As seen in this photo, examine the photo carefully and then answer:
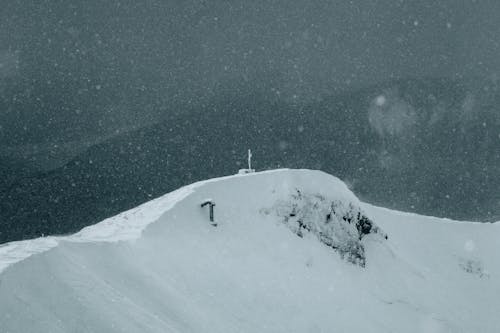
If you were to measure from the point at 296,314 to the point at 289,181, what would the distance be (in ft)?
24.7

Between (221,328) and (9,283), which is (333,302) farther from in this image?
(9,283)

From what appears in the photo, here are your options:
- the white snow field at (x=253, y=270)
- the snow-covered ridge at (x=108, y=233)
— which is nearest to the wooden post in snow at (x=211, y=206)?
the white snow field at (x=253, y=270)

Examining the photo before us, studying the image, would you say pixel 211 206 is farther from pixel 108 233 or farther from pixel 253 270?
pixel 108 233

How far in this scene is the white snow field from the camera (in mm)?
7043

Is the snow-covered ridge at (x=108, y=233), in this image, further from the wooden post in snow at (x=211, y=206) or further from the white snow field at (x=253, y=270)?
the wooden post in snow at (x=211, y=206)

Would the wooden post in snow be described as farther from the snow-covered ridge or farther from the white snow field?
the snow-covered ridge

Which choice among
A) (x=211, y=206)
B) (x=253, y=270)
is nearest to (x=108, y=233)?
(x=211, y=206)

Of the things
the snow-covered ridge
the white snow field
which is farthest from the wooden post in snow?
the snow-covered ridge

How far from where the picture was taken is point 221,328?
11.5 meters

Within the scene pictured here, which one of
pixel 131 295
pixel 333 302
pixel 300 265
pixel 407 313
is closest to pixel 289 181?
pixel 300 265

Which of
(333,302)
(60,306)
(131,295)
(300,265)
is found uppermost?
(60,306)

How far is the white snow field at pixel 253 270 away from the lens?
23.1ft

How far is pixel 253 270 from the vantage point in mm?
17047

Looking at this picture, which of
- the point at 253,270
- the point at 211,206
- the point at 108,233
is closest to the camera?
the point at 108,233
